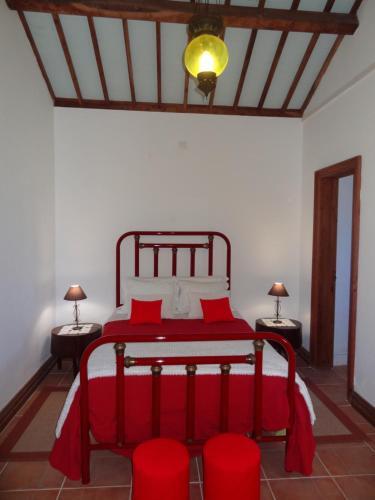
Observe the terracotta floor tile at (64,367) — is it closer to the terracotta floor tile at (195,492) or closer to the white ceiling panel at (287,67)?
the terracotta floor tile at (195,492)

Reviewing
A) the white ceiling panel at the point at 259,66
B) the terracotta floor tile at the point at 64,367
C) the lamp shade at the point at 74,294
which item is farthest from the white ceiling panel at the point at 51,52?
the terracotta floor tile at the point at 64,367

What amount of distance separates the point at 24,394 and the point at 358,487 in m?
2.69

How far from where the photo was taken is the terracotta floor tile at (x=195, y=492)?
204 centimetres

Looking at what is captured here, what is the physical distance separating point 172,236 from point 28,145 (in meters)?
1.79

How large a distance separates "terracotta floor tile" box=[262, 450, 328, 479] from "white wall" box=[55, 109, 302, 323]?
205 centimetres

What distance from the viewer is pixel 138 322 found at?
11.0 feet

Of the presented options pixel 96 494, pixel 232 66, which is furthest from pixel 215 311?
pixel 232 66

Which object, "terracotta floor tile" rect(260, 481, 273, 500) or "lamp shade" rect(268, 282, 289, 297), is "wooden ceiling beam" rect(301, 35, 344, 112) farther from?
"terracotta floor tile" rect(260, 481, 273, 500)

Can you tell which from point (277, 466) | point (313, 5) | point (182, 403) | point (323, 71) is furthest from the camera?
point (323, 71)

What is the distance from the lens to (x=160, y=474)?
167 cm

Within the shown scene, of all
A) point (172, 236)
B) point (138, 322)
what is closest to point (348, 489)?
point (138, 322)

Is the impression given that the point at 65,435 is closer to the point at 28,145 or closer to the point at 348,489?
the point at 348,489

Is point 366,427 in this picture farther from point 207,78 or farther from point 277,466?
point 207,78

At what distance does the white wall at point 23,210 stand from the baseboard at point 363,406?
115 inches
